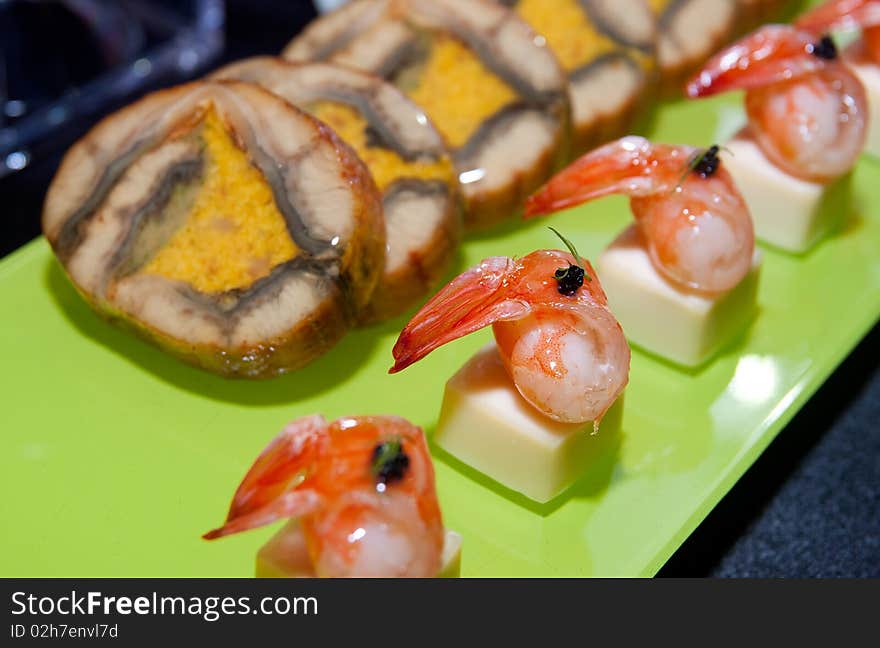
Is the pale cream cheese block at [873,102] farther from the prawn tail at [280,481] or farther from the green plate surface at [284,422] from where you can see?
the prawn tail at [280,481]

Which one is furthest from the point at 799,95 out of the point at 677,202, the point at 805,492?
the point at 805,492

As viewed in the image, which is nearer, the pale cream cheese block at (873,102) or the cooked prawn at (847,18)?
the cooked prawn at (847,18)

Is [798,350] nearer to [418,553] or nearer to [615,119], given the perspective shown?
[615,119]

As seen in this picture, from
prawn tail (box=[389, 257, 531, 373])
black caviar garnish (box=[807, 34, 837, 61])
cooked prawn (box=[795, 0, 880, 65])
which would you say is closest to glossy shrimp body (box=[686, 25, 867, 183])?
black caviar garnish (box=[807, 34, 837, 61])

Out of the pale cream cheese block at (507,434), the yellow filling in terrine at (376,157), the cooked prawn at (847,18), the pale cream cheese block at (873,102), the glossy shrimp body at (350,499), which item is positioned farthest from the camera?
the pale cream cheese block at (873,102)

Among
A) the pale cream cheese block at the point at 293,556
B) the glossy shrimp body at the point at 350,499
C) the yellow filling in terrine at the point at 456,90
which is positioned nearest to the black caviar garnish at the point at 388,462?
the glossy shrimp body at the point at 350,499

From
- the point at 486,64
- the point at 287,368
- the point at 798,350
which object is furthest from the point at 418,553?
the point at 486,64
